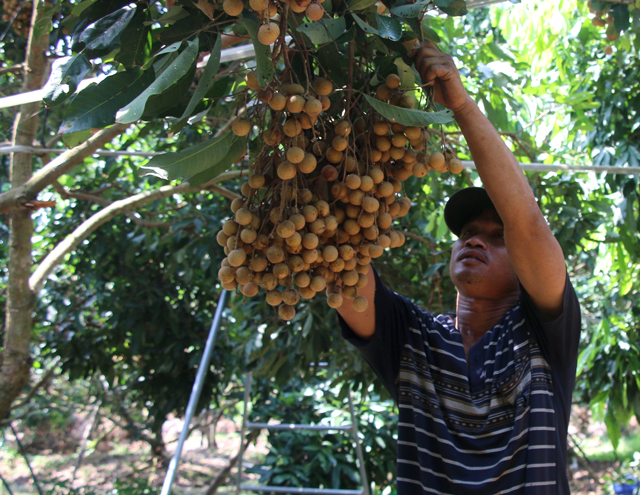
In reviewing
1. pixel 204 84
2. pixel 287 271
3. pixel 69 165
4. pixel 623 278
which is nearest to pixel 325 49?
pixel 204 84

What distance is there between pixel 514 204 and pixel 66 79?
84 centimetres

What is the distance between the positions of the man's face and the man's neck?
0.09ft

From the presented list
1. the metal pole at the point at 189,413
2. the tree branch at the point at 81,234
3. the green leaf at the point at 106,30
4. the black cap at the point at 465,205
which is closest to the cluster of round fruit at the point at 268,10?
the green leaf at the point at 106,30

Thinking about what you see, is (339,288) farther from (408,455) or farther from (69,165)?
(69,165)

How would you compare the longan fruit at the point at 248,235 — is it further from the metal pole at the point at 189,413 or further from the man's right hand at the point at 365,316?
the metal pole at the point at 189,413

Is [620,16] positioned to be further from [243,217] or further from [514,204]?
[243,217]

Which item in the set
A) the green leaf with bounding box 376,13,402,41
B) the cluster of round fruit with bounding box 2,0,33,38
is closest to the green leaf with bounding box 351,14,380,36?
the green leaf with bounding box 376,13,402,41

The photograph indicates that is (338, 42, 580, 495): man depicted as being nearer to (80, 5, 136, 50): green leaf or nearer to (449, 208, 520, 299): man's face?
(449, 208, 520, 299): man's face

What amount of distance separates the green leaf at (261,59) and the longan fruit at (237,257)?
273 mm

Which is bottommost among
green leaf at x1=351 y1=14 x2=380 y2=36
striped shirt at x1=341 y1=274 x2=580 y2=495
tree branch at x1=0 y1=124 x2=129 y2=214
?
striped shirt at x1=341 y1=274 x2=580 y2=495

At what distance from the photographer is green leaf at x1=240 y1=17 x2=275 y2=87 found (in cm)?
76

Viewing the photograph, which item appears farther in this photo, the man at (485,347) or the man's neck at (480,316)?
the man's neck at (480,316)

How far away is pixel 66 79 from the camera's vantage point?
0.89 metres

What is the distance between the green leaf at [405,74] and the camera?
892 mm
